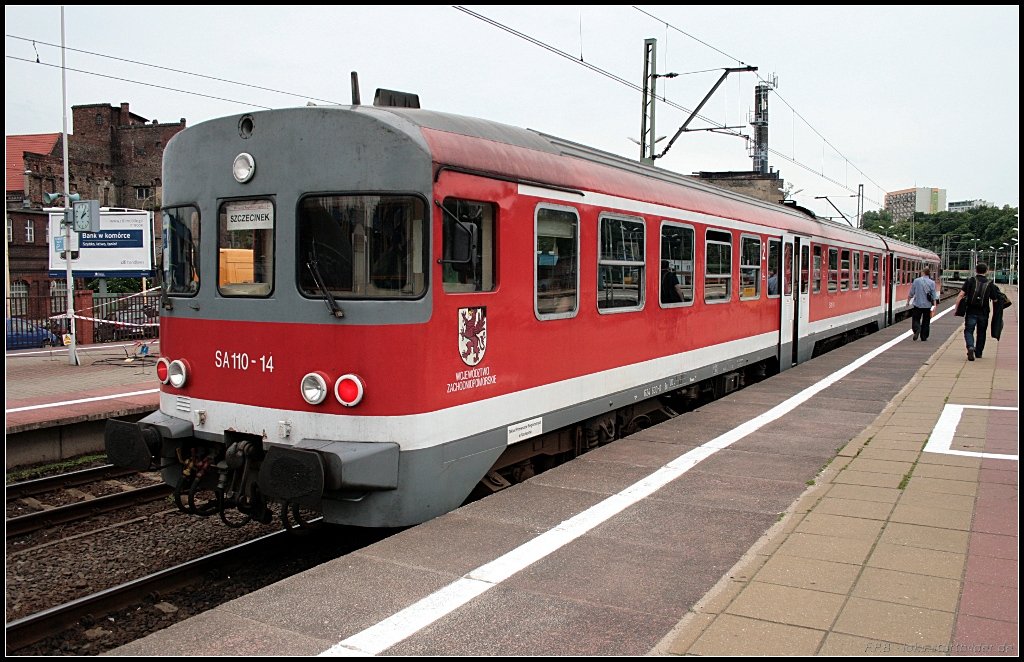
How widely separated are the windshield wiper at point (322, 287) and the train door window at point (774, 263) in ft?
30.3

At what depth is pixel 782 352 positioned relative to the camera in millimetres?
13883

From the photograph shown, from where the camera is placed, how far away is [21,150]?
46.0m

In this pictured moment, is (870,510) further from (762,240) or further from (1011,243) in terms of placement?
(1011,243)

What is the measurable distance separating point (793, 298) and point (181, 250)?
1111cm

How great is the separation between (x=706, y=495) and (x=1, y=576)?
4771 mm

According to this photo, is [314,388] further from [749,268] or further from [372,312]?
[749,268]

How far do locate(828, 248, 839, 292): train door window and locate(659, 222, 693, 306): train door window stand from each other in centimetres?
892

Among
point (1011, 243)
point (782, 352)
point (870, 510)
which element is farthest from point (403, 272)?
point (1011, 243)

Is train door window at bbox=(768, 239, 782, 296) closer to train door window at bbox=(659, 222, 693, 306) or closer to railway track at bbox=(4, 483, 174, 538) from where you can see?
train door window at bbox=(659, 222, 693, 306)

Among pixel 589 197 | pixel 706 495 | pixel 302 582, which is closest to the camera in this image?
pixel 302 582

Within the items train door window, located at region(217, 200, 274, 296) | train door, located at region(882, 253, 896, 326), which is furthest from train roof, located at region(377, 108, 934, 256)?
train door, located at region(882, 253, 896, 326)

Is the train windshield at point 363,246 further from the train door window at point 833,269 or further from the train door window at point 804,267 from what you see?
the train door window at point 833,269

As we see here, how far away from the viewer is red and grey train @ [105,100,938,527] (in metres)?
5.27

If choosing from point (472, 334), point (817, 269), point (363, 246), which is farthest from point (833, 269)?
point (363, 246)
